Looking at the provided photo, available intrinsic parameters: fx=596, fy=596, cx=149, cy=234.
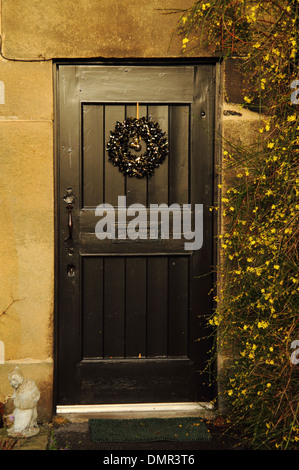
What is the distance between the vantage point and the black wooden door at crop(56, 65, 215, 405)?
4066 millimetres

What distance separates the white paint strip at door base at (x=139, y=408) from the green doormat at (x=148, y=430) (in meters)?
0.10

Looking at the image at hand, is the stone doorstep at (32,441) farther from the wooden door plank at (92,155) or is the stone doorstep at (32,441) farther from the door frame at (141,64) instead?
the wooden door plank at (92,155)

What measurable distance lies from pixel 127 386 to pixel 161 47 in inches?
91.3

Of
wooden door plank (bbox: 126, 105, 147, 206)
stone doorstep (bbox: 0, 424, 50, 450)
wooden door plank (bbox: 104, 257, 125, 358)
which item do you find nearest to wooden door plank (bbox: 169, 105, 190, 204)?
wooden door plank (bbox: 126, 105, 147, 206)

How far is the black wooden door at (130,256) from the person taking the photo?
4066mm

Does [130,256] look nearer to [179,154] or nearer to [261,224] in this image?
[179,154]

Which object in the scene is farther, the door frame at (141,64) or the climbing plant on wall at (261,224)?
the door frame at (141,64)

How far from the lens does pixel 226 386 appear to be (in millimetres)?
4070

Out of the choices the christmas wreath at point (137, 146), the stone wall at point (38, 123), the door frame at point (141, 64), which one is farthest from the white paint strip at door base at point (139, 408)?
the christmas wreath at point (137, 146)

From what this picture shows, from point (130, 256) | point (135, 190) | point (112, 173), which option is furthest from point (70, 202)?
point (130, 256)

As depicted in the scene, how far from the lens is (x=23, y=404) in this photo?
370 centimetres

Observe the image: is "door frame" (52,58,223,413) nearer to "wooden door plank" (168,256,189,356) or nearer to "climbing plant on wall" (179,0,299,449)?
"climbing plant on wall" (179,0,299,449)

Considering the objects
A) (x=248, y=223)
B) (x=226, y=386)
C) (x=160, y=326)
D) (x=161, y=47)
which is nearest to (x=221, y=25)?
(x=161, y=47)

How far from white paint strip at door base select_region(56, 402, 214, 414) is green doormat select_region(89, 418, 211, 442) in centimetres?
10
